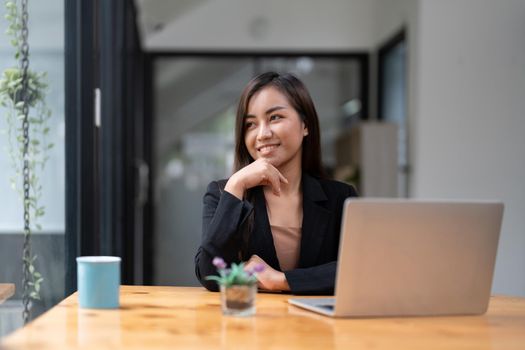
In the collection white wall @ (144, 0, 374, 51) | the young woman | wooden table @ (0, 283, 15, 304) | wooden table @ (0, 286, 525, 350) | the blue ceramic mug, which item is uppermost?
white wall @ (144, 0, 374, 51)

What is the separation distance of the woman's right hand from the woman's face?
3.4 inches

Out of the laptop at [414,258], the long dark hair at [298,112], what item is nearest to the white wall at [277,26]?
the long dark hair at [298,112]

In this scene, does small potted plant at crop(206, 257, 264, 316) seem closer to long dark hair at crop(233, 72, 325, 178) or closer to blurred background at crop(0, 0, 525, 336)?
blurred background at crop(0, 0, 525, 336)

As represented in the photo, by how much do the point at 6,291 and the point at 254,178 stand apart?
2.20 feet

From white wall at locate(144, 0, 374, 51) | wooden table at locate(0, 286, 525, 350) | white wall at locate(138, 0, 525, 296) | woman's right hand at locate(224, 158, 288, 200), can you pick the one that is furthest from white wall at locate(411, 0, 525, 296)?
wooden table at locate(0, 286, 525, 350)

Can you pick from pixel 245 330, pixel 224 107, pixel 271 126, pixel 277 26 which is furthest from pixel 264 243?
pixel 224 107

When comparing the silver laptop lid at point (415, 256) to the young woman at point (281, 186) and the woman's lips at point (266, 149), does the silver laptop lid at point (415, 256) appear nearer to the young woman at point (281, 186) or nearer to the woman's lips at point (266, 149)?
the young woman at point (281, 186)

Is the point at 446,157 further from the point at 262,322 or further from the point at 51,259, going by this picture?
the point at 262,322

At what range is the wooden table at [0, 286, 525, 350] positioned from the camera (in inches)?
51.4

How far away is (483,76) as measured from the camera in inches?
208

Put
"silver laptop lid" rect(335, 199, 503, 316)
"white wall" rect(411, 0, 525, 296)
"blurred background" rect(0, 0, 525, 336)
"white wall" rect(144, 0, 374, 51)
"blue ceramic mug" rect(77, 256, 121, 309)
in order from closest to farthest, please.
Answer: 1. "silver laptop lid" rect(335, 199, 503, 316)
2. "blue ceramic mug" rect(77, 256, 121, 309)
3. "blurred background" rect(0, 0, 525, 336)
4. "white wall" rect(411, 0, 525, 296)
5. "white wall" rect(144, 0, 374, 51)

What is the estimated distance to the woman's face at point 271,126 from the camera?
2.21m

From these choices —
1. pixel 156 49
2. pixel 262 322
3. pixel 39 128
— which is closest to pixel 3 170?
pixel 39 128

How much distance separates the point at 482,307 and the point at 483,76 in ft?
12.7
